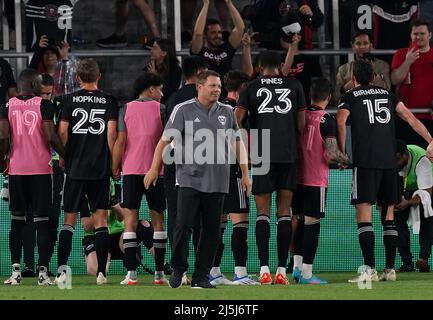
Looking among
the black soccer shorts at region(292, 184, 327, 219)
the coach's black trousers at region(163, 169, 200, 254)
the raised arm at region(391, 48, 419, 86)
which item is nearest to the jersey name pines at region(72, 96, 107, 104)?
the coach's black trousers at region(163, 169, 200, 254)

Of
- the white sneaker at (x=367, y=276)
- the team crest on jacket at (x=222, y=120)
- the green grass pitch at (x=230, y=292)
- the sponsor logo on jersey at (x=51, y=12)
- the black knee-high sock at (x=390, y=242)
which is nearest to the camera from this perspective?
the green grass pitch at (x=230, y=292)

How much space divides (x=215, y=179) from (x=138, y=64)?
719 centimetres

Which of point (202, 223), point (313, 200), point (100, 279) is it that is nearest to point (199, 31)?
point (313, 200)

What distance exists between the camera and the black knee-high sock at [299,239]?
15125mm

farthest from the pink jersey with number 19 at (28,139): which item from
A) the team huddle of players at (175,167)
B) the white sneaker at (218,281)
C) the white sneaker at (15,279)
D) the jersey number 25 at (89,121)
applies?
the white sneaker at (218,281)

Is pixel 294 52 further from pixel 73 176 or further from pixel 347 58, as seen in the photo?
pixel 73 176

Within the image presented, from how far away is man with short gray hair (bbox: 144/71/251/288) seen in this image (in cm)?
1286

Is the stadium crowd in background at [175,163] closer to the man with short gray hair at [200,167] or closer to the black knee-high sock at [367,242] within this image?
the black knee-high sock at [367,242]

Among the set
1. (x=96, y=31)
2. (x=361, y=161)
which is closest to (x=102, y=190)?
(x=361, y=161)

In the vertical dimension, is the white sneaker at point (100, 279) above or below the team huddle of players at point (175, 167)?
below

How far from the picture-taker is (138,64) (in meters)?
19.8

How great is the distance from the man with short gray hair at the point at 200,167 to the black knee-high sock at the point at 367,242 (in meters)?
2.27

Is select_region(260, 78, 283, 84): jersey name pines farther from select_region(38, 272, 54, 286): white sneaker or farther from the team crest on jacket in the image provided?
select_region(38, 272, 54, 286): white sneaker

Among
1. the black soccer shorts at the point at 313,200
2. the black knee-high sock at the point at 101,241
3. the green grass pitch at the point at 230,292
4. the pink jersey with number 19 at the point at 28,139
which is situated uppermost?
the pink jersey with number 19 at the point at 28,139
